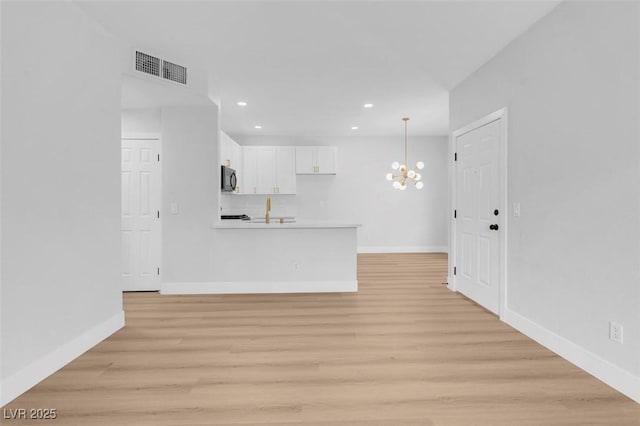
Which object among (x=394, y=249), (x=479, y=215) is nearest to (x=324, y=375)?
(x=479, y=215)

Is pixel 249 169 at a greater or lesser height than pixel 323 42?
lesser

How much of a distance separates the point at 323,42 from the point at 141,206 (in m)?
3.16

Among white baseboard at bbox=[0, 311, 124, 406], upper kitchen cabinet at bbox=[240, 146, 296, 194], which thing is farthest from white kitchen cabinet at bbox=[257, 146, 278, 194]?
white baseboard at bbox=[0, 311, 124, 406]

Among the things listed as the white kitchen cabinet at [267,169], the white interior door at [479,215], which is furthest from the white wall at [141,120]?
the white interior door at [479,215]

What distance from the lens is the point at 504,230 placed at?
339 cm

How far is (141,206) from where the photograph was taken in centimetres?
468

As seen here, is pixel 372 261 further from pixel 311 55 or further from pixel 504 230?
pixel 311 55

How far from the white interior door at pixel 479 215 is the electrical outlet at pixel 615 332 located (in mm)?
1308

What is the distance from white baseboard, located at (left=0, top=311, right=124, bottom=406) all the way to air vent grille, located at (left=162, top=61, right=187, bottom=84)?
2428 millimetres

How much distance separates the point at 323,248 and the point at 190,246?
1748mm

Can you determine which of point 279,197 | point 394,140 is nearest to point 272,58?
point 279,197

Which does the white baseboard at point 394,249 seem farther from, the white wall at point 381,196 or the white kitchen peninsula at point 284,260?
the white kitchen peninsula at point 284,260

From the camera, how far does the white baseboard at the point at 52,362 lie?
206 cm

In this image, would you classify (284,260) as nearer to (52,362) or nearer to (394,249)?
(52,362)
